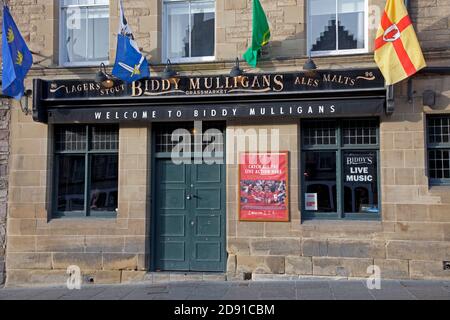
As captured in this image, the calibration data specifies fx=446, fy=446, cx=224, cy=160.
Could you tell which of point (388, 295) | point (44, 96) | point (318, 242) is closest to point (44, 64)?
point (44, 96)

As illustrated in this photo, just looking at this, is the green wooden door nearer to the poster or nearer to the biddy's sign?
the biddy's sign

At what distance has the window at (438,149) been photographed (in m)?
8.22

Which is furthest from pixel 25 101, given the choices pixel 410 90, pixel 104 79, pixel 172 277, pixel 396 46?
pixel 410 90

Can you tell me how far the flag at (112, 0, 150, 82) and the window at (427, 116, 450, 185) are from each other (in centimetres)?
549

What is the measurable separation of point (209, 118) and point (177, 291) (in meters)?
3.27

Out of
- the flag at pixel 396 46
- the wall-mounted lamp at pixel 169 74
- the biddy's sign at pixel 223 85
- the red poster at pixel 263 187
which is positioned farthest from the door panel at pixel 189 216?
the flag at pixel 396 46

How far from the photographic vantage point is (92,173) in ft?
30.5

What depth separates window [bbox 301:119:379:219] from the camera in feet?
27.9

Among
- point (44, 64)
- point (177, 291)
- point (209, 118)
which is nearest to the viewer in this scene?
point (177, 291)

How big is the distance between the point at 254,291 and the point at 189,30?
17.6ft

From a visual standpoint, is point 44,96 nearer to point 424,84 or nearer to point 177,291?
point 177,291

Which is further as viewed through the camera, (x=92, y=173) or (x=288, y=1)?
(x=92, y=173)

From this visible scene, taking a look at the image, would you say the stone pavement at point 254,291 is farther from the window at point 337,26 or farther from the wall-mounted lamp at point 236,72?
the window at point 337,26

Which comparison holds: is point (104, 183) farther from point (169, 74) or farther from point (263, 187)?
point (263, 187)
